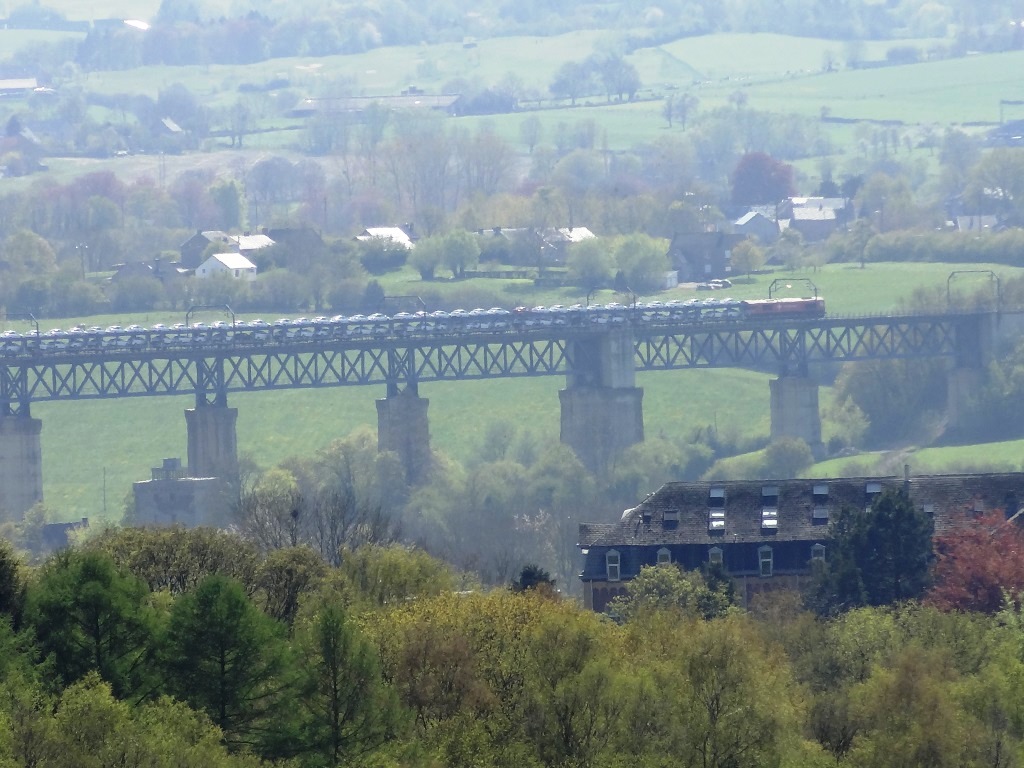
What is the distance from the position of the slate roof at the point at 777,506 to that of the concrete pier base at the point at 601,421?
74.3 meters

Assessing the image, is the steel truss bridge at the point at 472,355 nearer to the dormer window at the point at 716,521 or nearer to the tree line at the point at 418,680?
the dormer window at the point at 716,521

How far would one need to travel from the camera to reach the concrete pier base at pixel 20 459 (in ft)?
543

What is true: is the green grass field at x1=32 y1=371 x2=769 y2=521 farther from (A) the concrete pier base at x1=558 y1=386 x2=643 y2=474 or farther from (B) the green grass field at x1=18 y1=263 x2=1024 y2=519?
(A) the concrete pier base at x1=558 y1=386 x2=643 y2=474

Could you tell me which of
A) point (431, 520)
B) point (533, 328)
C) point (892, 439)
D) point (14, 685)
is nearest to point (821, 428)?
point (892, 439)

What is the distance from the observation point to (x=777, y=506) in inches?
3991

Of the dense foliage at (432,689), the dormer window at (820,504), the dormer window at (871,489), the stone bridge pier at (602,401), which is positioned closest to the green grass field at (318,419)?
the stone bridge pier at (602,401)

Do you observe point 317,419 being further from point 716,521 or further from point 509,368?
point 716,521

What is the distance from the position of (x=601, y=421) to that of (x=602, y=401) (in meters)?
1.35

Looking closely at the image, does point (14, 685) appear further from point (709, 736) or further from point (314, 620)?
point (709, 736)

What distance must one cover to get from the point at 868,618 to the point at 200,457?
93.6 meters

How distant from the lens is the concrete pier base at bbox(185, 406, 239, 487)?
168125 mm

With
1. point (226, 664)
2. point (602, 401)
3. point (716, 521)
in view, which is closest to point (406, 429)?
point (602, 401)

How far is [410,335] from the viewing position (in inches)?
7165

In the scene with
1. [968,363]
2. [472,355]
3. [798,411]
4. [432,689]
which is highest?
[472,355]
